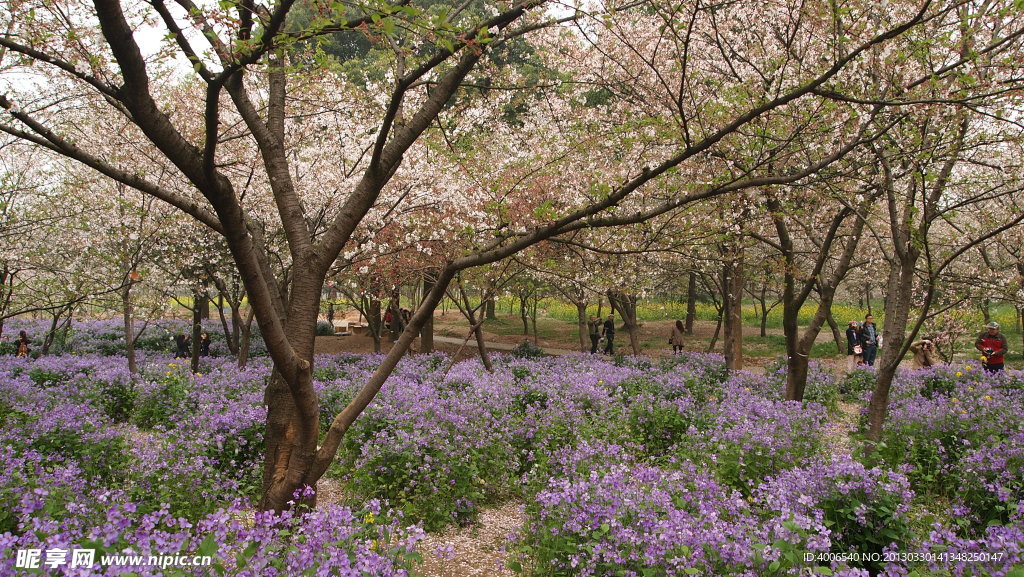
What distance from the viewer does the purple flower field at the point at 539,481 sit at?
110 inches

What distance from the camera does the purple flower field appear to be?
280 centimetres

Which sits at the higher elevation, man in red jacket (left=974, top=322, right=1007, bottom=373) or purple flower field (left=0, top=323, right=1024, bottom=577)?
man in red jacket (left=974, top=322, right=1007, bottom=373)

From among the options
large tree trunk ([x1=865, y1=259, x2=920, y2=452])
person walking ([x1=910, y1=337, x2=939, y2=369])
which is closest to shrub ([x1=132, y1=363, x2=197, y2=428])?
large tree trunk ([x1=865, y1=259, x2=920, y2=452])

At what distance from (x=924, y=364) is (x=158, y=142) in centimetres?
1646

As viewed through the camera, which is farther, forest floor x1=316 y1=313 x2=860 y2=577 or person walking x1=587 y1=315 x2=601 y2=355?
person walking x1=587 y1=315 x2=601 y2=355

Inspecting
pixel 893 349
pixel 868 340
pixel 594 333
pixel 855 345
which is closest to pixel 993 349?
pixel 868 340

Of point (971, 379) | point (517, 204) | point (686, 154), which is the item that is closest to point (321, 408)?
point (517, 204)

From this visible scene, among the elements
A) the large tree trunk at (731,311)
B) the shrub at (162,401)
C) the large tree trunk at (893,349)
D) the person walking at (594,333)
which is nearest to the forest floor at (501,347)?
the large tree trunk at (893,349)

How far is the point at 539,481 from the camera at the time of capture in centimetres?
540

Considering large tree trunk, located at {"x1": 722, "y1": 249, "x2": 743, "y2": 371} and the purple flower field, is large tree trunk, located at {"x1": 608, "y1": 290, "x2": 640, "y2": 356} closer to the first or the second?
large tree trunk, located at {"x1": 722, "y1": 249, "x2": 743, "y2": 371}

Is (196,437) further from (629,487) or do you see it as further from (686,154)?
(686,154)

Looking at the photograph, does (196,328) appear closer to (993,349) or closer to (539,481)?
(539,481)

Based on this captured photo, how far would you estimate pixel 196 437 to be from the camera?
19.4ft

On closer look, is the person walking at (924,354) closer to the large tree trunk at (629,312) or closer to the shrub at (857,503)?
the large tree trunk at (629,312)
